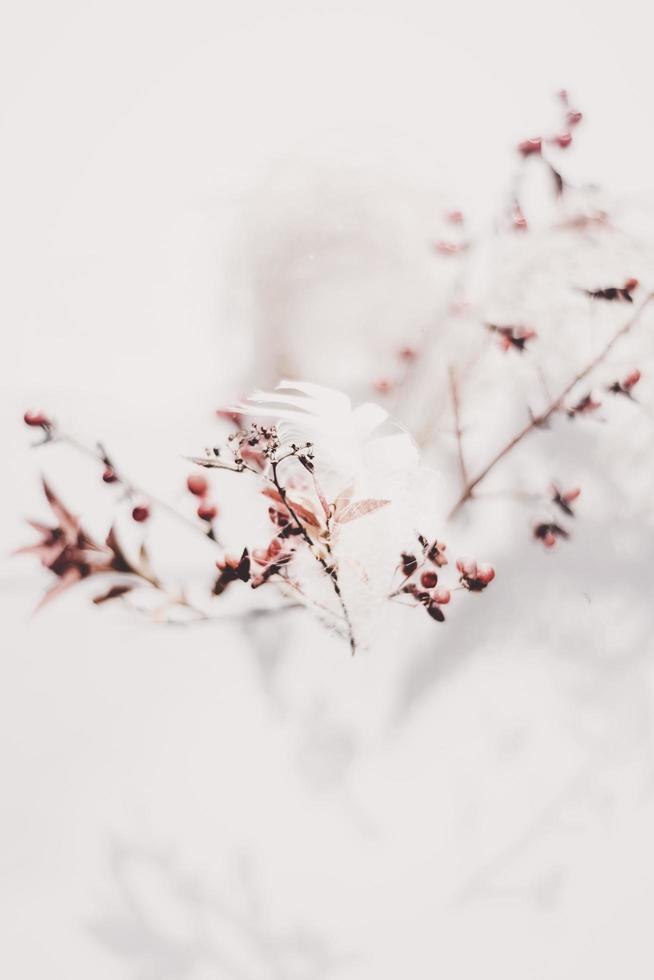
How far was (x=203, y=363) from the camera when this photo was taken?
1.13 meters

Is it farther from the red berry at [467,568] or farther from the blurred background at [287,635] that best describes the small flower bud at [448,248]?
the red berry at [467,568]

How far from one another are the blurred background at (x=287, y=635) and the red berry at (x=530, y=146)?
0.25 meters

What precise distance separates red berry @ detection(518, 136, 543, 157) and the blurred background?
253 mm

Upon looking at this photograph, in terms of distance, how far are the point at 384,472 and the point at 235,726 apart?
0.59 meters

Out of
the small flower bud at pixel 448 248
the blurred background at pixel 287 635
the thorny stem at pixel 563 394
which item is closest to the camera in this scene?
the thorny stem at pixel 563 394

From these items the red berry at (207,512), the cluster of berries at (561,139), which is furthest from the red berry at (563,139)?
the red berry at (207,512)

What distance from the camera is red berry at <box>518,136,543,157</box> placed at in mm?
827

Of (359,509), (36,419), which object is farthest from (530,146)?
(36,419)

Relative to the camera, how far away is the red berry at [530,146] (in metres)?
0.83

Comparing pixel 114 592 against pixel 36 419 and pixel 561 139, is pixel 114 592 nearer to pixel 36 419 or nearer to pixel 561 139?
pixel 36 419

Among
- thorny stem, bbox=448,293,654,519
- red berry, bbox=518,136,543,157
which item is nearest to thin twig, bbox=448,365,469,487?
thorny stem, bbox=448,293,654,519

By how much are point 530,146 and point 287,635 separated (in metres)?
0.79

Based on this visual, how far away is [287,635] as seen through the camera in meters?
1.16

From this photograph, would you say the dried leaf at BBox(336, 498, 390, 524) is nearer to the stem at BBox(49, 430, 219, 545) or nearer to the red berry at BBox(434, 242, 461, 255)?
the stem at BBox(49, 430, 219, 545)
